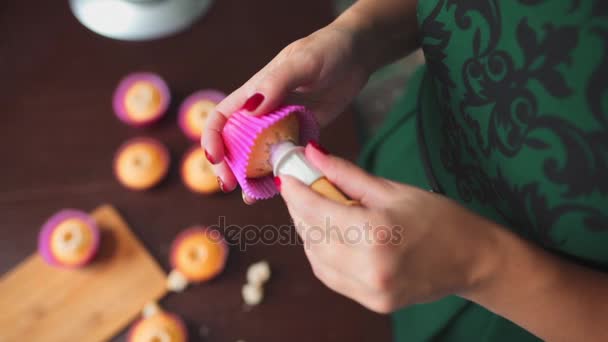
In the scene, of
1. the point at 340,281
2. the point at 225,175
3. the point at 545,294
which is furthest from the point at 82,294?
the point at 545,294

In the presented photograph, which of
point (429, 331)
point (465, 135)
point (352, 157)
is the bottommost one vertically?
point (429, 331)

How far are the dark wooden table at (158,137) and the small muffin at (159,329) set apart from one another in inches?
0.9

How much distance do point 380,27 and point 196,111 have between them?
12.5 inches

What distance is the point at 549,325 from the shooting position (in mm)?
361

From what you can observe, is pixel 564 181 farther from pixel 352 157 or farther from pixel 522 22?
pixel 352 157

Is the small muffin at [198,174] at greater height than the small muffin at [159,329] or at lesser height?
greater

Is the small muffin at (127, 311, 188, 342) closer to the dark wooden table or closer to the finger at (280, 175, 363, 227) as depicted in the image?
the dark wooden table

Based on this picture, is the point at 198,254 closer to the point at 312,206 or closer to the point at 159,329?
the point at 159,329

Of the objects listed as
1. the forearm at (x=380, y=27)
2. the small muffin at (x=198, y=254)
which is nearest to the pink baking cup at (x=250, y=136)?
the forearm at (x=380, y=27)

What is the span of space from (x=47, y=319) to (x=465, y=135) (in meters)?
0.57

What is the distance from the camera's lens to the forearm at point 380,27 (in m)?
0.49

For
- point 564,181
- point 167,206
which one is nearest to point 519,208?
point 564,181

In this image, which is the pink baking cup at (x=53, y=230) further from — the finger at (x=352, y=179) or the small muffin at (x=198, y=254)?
the finger at (x=352, y=179)

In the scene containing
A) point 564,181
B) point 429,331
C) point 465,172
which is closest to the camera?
point 564,181
